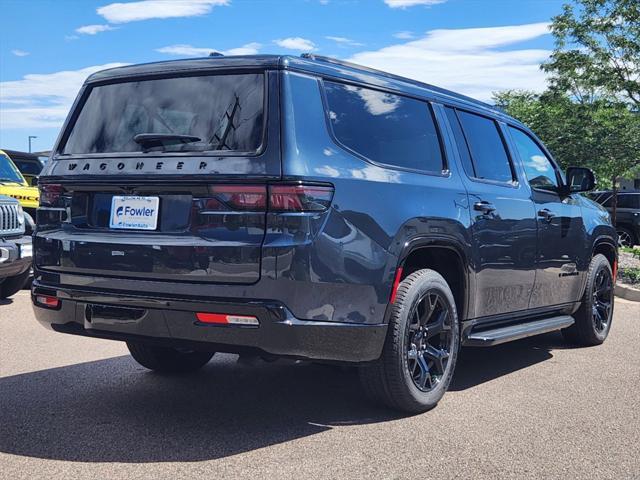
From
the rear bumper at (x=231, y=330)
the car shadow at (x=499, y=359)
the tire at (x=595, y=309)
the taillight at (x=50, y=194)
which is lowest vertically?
the car shadow at (x=499, y=359)

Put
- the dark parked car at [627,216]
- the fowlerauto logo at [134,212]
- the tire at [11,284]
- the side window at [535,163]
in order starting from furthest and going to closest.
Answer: the dark parked car at [627,216] < the tire at [11,284] < the side window at [535,163] < the fowlerauto logo at [134,212]

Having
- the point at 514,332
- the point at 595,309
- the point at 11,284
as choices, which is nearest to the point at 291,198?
the point at 514,332

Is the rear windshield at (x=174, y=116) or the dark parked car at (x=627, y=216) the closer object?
the rear windshield at (x=174, y=116)

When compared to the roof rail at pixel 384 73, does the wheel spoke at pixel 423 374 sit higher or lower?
lower

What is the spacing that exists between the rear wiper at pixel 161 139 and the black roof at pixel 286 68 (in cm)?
39

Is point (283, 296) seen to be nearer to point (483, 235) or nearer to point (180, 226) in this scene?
point (180, 226)

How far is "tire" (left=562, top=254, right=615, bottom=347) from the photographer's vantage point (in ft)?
22.3

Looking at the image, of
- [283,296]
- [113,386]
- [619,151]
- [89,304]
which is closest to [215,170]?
[283,296]

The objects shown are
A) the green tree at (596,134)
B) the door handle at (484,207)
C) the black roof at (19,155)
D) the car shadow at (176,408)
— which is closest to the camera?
the car shadow at (176,408)

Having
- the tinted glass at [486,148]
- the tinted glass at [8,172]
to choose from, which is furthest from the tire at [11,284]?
the tinted glass at [486,148]

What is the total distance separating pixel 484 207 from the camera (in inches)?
200

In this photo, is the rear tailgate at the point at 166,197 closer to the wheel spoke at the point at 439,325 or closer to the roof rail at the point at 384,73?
the roof rail at the point at 384,73

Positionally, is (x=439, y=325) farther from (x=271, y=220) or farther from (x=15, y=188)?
(x=15, y=188)

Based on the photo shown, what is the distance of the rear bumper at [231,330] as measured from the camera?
372 cm
